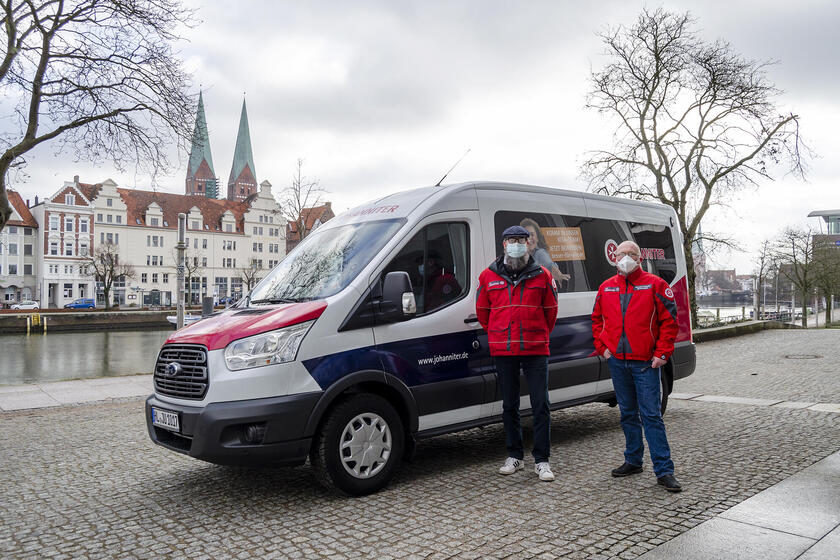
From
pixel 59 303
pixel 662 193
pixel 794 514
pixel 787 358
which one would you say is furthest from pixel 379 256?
pixel 59 303

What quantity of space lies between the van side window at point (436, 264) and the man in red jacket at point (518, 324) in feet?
1.14

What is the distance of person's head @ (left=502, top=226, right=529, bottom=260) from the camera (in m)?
5.14

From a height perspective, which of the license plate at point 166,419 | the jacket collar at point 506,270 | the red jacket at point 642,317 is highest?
the jacket collar at point 506,270

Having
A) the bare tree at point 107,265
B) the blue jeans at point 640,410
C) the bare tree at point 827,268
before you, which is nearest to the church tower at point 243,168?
the bare tree at point 107,265

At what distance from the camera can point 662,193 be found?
24.2m

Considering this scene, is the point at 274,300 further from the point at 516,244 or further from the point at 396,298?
the point at 516,244

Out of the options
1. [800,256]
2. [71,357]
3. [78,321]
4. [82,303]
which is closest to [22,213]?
[82,303]

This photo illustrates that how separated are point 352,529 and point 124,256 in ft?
293

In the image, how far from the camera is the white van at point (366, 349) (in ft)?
14.9

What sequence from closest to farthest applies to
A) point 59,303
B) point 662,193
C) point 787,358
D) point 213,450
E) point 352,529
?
point 352,529
point 213,450
point 787,358
point 662,193
point 59,303

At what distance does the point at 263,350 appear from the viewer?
4.55 meters

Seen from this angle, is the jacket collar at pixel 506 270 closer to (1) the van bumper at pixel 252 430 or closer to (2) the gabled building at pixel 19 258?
(1) the van bumper at pixel 252 430

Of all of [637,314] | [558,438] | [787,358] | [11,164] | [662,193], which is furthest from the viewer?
[662,193]

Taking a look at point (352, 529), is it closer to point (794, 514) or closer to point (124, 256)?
point (794, 514)
